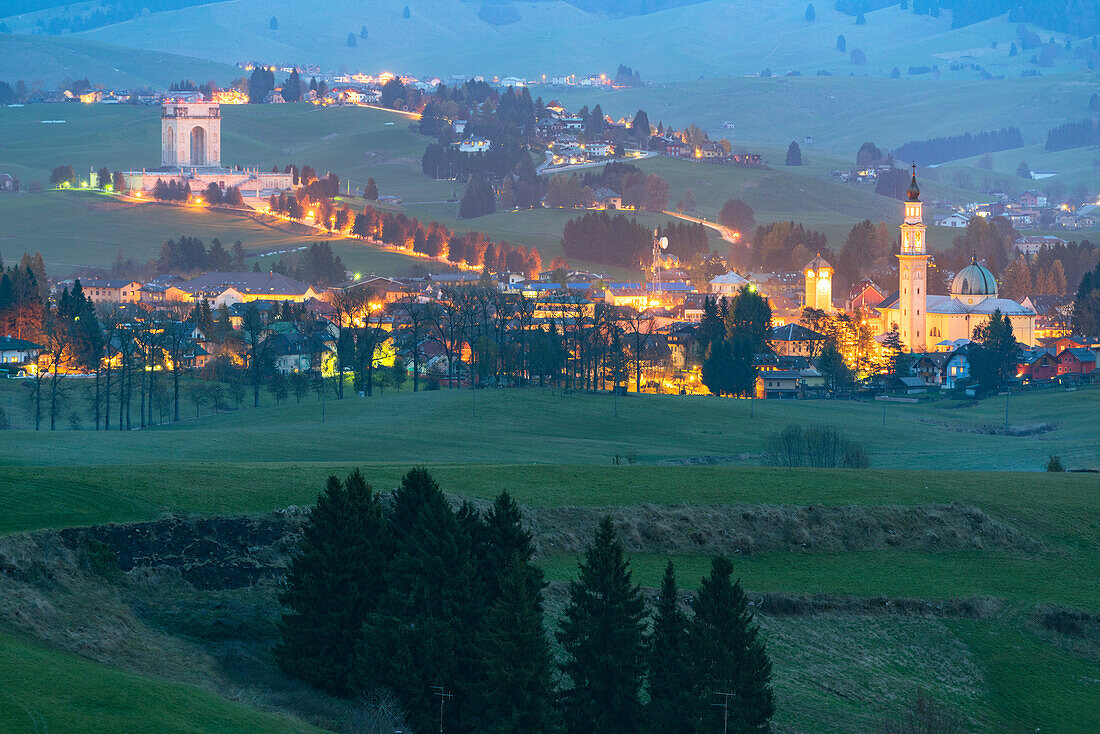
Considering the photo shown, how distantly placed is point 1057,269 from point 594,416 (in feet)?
340

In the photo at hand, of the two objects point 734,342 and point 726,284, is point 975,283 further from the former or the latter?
point 734,342

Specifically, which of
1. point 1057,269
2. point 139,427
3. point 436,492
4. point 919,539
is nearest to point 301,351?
point 139,427

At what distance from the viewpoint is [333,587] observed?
3114 cm

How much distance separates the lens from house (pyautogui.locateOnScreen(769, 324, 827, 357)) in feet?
426

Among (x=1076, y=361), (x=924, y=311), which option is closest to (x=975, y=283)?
(x=924, y=311)

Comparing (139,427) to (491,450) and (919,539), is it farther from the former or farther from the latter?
(919,539)

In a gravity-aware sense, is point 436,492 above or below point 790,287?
below

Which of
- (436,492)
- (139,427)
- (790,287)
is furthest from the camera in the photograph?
(790,287)

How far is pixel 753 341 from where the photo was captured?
377 feet

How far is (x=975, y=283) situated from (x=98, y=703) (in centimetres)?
13472

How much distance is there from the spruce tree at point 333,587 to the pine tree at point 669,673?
594 cm

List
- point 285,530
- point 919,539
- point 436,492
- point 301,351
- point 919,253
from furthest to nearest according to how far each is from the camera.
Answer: point 919,253 < point 301,351 < point 919,539 < point 285,530 < point 436,492

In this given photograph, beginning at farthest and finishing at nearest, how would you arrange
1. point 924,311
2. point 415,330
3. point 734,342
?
point 924,311, point 734,342, point 415,330

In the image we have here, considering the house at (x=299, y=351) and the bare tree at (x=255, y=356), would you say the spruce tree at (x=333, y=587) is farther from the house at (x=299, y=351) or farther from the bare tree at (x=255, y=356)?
the house at (x=299, y=351)
